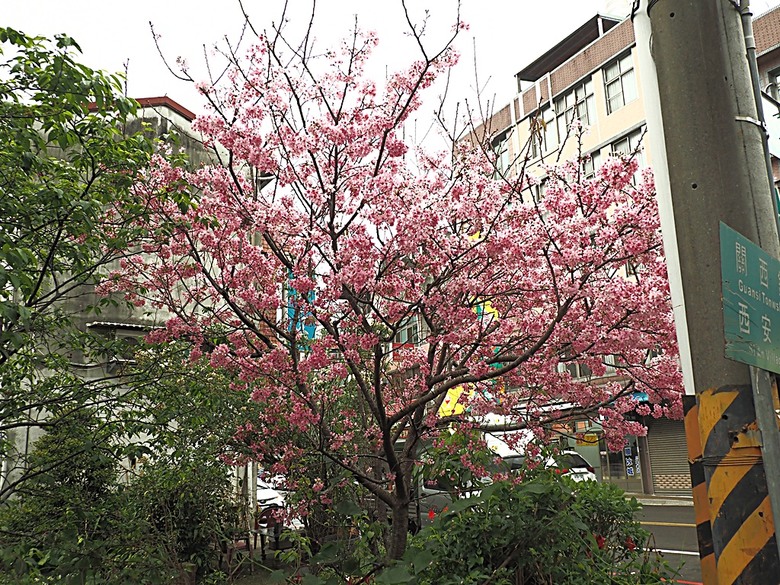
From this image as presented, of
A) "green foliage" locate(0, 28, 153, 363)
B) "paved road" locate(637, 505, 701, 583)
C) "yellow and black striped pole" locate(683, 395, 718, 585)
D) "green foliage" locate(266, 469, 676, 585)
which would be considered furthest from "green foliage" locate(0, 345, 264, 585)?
"paved road" locate(637, 505, 701, 583)

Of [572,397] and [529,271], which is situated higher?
[529,271]

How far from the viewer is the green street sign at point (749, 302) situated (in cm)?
189

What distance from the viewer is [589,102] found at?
24.5 meters

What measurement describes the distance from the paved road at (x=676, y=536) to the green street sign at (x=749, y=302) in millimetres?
3199

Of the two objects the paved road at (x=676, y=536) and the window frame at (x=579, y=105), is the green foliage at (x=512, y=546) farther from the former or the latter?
the window frame at (x=579, y=105)

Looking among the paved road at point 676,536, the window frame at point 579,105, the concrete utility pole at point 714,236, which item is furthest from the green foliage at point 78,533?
the window frame at point 579,105

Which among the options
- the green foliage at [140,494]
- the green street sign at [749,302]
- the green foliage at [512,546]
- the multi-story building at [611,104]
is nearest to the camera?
the green street sign at [749,302]

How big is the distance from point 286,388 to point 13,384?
268 centimetres

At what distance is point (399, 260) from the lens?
516cm

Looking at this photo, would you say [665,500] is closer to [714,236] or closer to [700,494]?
[700,494]

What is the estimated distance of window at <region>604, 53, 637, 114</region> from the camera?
22.5 metres

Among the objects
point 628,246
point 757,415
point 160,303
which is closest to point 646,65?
point 757,415

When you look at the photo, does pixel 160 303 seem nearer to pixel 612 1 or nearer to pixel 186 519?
pixel 186 519

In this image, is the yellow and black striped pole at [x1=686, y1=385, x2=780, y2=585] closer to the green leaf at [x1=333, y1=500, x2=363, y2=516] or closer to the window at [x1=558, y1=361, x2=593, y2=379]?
the green leaf at [x1=333, y1=500, x2=363, y2=516]
